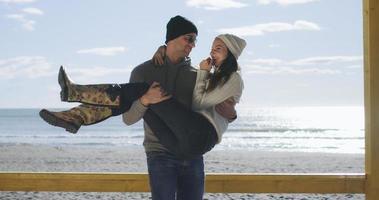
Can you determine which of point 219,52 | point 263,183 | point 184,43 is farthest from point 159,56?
point 263,183

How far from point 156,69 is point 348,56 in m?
40.0

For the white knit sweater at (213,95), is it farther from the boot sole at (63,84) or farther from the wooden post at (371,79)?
the wooden post at (371,79)

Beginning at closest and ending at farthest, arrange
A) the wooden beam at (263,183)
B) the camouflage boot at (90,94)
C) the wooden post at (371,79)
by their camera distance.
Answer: the camouflage boot at (90,94) < the wooden post at (371,79) < the wooden beam at (263,183)

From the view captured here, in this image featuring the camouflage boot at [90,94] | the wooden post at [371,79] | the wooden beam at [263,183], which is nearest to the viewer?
the camouflage boot at [90,94]

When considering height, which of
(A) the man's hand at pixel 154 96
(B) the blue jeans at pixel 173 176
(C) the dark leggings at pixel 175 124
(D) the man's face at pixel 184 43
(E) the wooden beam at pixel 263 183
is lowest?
(E) the wooden beam at pixel 263 183

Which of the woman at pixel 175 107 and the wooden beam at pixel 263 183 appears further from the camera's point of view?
the wooden beam at pixel 263 183

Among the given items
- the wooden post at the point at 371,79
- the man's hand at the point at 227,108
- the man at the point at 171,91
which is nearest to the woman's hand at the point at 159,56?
the man at the point at 171,91

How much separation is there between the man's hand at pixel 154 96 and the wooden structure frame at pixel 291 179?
778 millimetres

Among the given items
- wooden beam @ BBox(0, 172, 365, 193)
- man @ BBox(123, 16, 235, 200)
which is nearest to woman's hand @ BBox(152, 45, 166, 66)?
man @ BBox(123, 16, 235, 200)

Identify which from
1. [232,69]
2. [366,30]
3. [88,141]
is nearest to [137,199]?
[366,30]

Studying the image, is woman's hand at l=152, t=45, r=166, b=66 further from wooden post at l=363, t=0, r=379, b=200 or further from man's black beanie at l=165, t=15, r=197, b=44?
wooden post at l=363, t=0, r=379, b=200

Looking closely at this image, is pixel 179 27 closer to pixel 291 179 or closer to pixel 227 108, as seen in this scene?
pixel 227 108

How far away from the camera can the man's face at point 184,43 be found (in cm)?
196

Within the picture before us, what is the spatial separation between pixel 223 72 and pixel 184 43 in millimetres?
159
